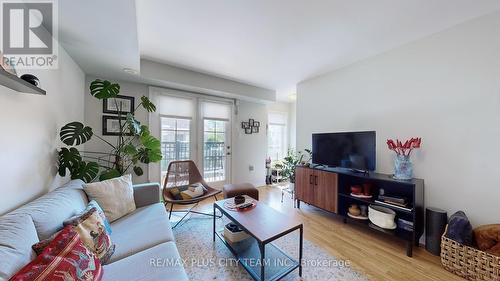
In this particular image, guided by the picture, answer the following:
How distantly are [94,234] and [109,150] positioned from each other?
2.30m

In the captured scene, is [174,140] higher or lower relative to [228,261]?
higher

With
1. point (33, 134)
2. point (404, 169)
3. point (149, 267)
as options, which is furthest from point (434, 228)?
point (33, 134)

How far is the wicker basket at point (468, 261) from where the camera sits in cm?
143

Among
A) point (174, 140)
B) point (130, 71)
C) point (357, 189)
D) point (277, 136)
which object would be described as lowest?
point (357, 189)

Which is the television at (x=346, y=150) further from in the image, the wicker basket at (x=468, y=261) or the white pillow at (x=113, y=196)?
the white pillow at (x=113, y=196)

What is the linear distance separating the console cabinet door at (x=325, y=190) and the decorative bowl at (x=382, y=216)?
43cm

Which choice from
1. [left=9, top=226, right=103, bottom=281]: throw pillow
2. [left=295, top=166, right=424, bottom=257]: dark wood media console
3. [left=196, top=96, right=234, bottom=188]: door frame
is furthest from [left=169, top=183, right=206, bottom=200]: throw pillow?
[left=295, top=166, right=424, bottom=257]: dark wood media console

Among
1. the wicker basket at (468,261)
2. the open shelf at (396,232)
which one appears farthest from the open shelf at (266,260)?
the wicker basket at (468,261)

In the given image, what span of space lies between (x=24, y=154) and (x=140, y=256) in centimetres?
118

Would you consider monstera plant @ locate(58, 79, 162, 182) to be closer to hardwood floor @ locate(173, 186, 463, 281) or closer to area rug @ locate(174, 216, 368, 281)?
area rug @ locate(174, 216, 368, 281)

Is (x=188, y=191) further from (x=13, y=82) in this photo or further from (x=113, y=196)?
(x=13, y=82)

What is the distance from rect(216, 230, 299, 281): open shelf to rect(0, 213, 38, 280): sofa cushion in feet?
4.34

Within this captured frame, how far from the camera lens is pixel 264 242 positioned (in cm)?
133

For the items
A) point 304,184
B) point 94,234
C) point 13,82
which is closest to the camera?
point 13,82
